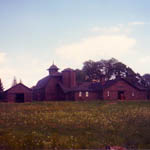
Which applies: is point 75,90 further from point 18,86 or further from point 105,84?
point 18,86

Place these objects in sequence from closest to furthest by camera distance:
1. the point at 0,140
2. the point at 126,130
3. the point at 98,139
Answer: the point at 0,140, the point at 98,139, the point at 126,130

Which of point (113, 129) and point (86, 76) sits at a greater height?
point (86, 76)

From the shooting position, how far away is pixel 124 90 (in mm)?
55969

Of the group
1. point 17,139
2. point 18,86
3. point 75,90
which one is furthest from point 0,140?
point 75,90

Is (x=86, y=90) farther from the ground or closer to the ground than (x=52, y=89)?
closer to the ground

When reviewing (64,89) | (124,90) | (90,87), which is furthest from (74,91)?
(124,90)

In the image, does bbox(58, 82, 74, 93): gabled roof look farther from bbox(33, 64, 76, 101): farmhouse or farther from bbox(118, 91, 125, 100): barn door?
bbox(118, 91, 125, 100): barn door

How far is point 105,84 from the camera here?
5731 cm

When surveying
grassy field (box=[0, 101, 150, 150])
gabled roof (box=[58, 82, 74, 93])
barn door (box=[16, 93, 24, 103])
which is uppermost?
gabled roof (box=[58, 82, 74, 93])

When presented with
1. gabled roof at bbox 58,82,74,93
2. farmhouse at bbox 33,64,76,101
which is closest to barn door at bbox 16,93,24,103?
farmhouse at bbox 33,64,76,101

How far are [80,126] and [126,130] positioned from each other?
338cm

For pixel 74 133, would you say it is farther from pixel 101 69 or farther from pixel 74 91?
pixel 101 69

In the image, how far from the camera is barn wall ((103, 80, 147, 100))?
54.7 m

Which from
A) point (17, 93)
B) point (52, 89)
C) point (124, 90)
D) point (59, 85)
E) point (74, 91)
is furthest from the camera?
point (52, 89)
